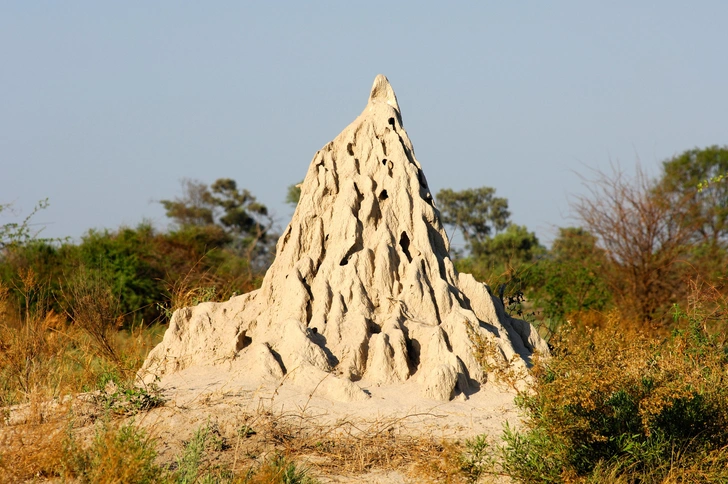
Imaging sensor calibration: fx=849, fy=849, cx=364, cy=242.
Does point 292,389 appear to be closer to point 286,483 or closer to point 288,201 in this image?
point 286,483

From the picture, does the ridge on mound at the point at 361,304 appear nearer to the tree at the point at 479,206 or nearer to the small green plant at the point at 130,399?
the small green plant at the point at 130,399

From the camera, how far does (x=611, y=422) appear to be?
16.5 feet

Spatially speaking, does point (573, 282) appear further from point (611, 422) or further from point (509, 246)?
point (509, 246)

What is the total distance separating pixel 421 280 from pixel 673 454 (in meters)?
2.56

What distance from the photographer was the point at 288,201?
105 feet

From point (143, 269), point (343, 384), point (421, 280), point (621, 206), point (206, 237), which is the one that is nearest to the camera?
point (343, 384)

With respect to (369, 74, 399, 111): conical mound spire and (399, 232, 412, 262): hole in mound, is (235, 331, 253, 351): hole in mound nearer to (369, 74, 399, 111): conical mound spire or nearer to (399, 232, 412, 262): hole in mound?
(399, 232, 412, 262): hole in mound

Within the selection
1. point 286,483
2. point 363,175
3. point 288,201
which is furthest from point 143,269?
point 288,201

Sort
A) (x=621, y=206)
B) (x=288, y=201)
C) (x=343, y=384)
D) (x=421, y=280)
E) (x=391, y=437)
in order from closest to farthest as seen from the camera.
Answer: (x=391, y=437) < (x=343, y=384) < (x=421, y=280) < (x=621, y=206) < (x=288, y=201)

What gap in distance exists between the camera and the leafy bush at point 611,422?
476cm

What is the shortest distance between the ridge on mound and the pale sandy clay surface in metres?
0.01

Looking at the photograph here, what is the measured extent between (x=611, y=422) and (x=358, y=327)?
2221mm

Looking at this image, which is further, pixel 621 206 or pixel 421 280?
pixel 621 206

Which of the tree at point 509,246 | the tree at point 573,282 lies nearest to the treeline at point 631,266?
the tree at point 573,282
